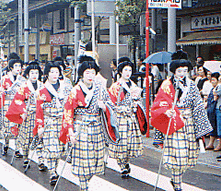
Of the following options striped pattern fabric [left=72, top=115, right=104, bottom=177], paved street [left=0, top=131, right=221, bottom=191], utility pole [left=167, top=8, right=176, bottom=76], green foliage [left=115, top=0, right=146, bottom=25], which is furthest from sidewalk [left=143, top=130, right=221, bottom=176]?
utility pole [left=167, top=8, right=176, bottom=76]

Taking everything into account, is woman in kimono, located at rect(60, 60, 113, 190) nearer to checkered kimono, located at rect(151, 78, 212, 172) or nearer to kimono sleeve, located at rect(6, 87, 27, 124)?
checkered kimono, located at rect(151, 78, 212, 172)

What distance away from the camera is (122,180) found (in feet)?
20.4

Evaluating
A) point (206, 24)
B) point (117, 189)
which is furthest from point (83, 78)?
point (206, 24)

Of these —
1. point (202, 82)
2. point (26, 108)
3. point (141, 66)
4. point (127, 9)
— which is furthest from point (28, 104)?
point (141, 66)

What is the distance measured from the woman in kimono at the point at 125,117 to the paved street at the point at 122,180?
0.33 m

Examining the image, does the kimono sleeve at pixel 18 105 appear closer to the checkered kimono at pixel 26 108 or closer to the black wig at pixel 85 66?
the checkered kimono at pixel 26 108

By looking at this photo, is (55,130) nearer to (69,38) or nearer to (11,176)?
(11,176)

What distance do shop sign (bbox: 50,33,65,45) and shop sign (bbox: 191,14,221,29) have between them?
1623cm

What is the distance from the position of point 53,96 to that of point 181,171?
7.29ft

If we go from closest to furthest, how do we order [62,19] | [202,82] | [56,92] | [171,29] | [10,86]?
[56,92] → [10,86] → [202,82] → [171,29] → [62,19]

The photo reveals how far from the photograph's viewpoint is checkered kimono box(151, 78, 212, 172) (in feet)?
16.9

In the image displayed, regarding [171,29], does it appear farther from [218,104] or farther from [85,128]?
[85,128]

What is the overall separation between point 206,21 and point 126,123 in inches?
369

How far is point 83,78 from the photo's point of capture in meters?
5.16
